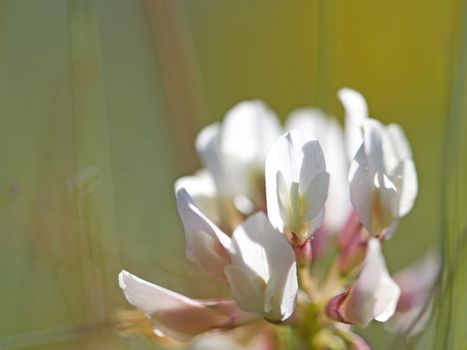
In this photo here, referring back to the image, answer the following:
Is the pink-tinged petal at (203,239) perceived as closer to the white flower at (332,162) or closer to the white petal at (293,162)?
the white petal at (293,162)

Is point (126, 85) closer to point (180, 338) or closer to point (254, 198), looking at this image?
point (254, 198)

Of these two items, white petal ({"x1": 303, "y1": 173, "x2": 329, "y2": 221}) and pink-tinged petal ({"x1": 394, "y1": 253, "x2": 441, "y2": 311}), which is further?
pink-tinged petal ({"x1": 394, "y1": 253, "x2": 441, "y2": 311})

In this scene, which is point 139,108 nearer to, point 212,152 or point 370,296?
point 212,152

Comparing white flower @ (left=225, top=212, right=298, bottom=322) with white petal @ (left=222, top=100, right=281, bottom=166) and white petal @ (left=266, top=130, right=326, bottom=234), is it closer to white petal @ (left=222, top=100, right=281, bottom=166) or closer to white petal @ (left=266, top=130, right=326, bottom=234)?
white petal @ (left=266, top=130, right=326, bottom=234)

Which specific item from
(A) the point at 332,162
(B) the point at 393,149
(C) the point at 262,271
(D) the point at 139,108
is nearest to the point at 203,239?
(C) the point at 262,271

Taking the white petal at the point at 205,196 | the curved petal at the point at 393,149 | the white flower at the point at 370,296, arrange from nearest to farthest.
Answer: the white flower at the point at 370,296 < the curved petal at the point at 393,149 < the white petal at the point at 205,196

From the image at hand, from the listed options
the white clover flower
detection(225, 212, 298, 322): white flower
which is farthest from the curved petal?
detection(225, 212, 298, 322): white flower

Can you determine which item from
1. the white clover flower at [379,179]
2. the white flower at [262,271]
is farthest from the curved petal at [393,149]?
the white flower at [262,271]

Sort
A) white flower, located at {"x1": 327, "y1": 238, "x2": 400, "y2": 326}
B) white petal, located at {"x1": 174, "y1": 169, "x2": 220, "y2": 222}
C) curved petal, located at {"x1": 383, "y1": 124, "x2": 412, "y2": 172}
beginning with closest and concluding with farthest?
white flower, located at {"x1": 327, "y1": 238, "x2": 400, "y2": 326}
curved petal, located at {"x1": 383, "y1": 124, "x2": 412, "y2": 172}
white petal, located at {"x1": 174, "y1": 169, "x2": 220, "y2": 222}
